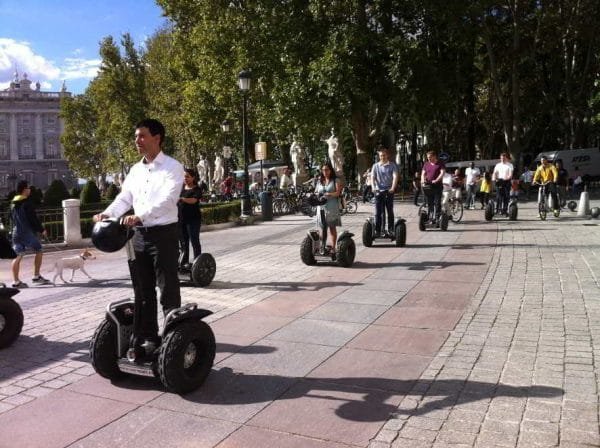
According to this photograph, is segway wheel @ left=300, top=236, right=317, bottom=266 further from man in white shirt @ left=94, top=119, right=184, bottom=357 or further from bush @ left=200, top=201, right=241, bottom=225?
bush @ left=200, top=201, right=241, bottom=225

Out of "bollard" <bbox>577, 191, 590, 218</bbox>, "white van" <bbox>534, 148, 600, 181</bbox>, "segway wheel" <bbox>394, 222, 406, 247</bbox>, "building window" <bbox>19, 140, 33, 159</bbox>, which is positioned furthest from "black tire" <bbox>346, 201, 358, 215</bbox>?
"building window" <bbox>19, 140, 33, 159</bbox>

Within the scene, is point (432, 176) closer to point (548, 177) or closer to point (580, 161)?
point (548, 177)

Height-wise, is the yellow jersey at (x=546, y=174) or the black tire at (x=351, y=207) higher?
the yellow jersey at (x=546, y=174)

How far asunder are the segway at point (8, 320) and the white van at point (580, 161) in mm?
31591

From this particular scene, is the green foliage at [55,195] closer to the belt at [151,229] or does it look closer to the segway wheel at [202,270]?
the segway wheel at [202,270]

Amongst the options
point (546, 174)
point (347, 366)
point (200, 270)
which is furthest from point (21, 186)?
point (546, 174)

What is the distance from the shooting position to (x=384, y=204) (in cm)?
1120

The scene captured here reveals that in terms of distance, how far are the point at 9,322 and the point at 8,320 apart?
2 cm

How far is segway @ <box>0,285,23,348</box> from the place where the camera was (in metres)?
5.44

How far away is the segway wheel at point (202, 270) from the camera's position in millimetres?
7961

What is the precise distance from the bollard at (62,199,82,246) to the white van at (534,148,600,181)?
1053 inches

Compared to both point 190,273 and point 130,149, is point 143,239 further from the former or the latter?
point 130,149

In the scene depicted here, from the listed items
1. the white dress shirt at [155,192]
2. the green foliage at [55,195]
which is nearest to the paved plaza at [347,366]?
the white dress shirt at [155,192]

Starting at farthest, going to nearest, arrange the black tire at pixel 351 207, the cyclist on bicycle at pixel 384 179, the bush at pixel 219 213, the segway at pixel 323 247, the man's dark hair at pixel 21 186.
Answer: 1. the black tire at pixel 351 207
2. the bush at pixel 219 213
3. the cyclist on bicycle at pixel 384 179
4. the segway at pixel 323 247
5. the man's dark hair at pixel 21 186
